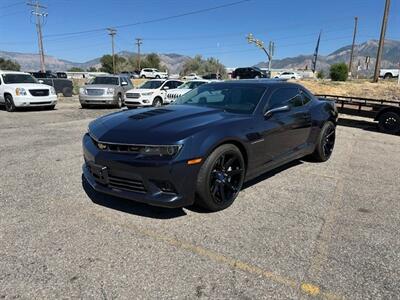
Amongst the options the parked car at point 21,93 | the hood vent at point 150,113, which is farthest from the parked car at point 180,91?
the hood vent at point 150,113

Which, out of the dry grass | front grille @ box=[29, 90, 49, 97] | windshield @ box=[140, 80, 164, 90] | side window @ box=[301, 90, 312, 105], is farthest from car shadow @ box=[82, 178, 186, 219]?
the dry grass

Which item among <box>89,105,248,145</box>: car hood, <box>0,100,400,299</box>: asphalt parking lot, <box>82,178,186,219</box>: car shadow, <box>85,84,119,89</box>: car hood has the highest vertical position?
<box>89,105,248,145</box>: car hood

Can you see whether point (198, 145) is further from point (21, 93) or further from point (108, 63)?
point (108, 63)

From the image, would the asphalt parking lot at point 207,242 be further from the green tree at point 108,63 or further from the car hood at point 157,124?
the green tree at point 108,63

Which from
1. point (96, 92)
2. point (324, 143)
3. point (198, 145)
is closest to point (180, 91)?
point (96, 92)

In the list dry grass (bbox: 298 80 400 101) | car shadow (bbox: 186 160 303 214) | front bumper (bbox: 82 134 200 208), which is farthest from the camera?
dry grass (bbox: 298 80 400 101)

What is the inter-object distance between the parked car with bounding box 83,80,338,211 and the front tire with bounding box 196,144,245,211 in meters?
0.01

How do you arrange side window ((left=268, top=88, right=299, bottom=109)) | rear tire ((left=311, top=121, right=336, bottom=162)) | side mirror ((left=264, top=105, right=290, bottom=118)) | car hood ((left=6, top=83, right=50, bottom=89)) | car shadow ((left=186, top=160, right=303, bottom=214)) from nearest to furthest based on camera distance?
car shadow ((left=186, top=160, right=303, bottom=214)) → side mirror ((left=264, top=105, right=290, bottom=118)) → side window ((left=268, top=88, right=299, bottom=109)) → rear tire ((left=311, top=121, right=336, bottom=162)) → car hood ((left=6, top=83, right=50, bottom=89))

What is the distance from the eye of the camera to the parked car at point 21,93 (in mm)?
13812

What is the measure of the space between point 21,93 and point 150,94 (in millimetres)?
5189

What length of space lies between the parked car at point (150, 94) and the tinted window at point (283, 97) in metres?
10.3

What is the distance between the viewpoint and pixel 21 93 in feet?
45.4

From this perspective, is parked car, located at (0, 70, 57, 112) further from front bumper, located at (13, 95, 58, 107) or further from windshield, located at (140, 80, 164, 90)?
windshield, located at (140, 80, 164, 90)

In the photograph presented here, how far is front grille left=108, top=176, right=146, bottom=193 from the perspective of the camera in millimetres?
3475
